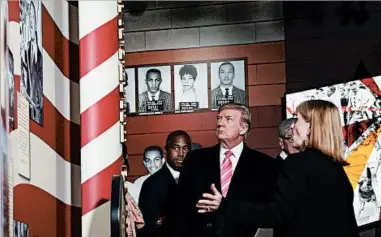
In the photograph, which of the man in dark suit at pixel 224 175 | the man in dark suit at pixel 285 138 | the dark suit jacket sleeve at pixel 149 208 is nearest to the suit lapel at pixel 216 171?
the man in dark suit at pixel 224 175

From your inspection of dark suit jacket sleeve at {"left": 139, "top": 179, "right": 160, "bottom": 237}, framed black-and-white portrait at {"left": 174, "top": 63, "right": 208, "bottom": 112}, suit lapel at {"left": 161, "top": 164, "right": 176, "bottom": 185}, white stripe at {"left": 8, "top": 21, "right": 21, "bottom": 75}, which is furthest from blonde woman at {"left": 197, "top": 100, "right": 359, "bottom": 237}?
framed black-and-white portrait at {"left": 174, "top": 63, "right": 208, "bottom": 112}

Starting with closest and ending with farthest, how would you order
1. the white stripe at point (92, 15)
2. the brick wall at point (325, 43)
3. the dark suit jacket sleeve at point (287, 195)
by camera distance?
the white stripe at point (92, 15), the dark suit jacket sleeve at point (287, 195), the brick wall at point (325, 43)

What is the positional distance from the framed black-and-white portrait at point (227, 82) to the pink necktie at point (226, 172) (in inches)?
29.7

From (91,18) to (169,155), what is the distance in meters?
2.21

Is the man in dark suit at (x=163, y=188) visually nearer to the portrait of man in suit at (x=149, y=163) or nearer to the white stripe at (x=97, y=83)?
the portrait of man in suit at (x=149, y=163)

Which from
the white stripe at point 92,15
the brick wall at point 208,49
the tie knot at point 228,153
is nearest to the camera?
the white stripe at point 92,15

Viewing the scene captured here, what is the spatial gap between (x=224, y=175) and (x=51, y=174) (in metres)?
1.44

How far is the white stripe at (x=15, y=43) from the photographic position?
2207 millimetres

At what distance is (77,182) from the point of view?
9.93 feet

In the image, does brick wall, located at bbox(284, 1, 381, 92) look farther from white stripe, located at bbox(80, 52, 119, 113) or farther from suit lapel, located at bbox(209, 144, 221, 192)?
white stripe, located at bbox(80, 52, 119, 113)

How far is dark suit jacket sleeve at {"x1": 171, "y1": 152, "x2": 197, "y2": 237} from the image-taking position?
163 inches

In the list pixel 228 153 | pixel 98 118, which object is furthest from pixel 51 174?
pixel 228 153

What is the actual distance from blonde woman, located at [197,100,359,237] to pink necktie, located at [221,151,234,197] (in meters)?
0.99

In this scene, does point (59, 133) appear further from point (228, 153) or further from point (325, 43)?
point (325, 43)
